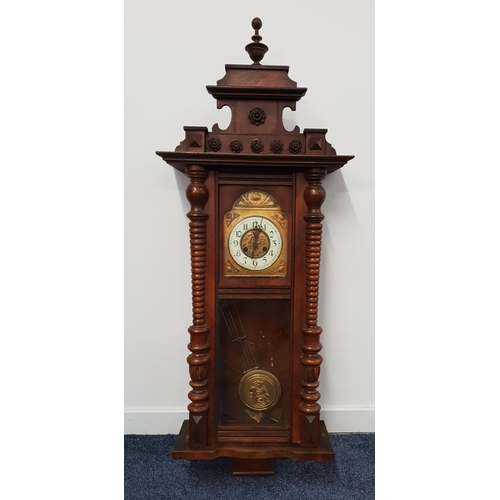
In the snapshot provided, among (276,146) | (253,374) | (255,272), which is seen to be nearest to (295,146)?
(276,146)

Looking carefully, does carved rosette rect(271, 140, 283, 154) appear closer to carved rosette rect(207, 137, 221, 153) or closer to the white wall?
carved rosette rect(207, 137, 221, 153)

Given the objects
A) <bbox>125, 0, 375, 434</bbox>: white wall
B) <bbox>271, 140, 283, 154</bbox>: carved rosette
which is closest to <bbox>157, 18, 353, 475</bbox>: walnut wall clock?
<bbox>271, 140, 283, 154</bbox>: carved rosette

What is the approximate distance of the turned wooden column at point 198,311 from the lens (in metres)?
0.97

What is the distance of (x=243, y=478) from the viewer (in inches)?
42.7

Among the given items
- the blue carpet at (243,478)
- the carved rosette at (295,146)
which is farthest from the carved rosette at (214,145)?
the blue carpet at (243,478)

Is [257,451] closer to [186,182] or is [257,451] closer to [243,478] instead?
[243,478]

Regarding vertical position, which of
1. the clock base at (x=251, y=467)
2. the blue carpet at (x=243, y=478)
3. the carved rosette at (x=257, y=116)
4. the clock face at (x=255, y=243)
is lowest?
the blue carpet at (x=243, y=478)

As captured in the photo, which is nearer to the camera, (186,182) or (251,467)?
(251,467)

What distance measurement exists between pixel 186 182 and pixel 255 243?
1.30 feet

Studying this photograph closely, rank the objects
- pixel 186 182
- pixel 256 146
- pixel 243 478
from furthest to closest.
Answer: pixel 186 182
pixel 243 478
pixel 256 146

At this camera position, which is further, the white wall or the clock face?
the white wall

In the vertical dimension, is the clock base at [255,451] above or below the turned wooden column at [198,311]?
below

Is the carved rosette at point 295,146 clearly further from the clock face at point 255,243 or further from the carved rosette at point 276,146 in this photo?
the clock face at point 255,243

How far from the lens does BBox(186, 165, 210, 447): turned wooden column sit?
3.20 feet
